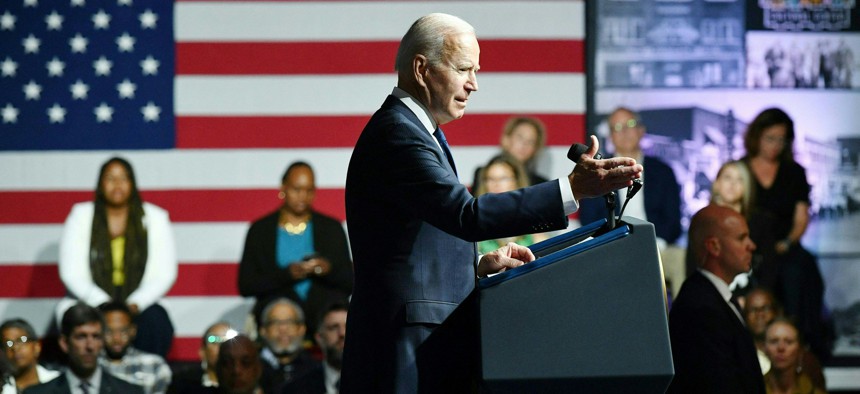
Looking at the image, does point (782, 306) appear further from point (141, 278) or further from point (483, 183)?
point (141, 278)

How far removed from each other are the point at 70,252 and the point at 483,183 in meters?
2.35

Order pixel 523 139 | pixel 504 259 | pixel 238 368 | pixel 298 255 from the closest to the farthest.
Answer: pixel 504 259 → pixel 238 368 → pixel 298 255 → pixel 523 139

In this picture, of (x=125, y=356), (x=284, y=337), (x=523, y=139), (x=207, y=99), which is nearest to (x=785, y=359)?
(x=523, y=139)

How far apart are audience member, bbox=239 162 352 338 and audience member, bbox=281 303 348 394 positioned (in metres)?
0.54

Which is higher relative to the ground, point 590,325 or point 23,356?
point 590,325

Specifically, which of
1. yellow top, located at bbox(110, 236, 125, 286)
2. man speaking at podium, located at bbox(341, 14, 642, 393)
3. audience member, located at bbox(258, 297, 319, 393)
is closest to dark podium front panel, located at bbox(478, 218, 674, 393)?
man speaking at podium, located at bbox(341, 14, 642, 393)

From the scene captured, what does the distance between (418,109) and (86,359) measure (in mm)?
3848

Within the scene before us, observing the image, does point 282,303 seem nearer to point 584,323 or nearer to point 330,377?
point 330,377

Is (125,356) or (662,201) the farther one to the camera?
(662,201)

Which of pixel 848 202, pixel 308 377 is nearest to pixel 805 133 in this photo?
pixel 848 202

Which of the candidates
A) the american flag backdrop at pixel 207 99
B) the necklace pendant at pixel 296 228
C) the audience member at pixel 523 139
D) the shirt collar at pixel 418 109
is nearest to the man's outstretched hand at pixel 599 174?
the shirt collar at pixel 418 109

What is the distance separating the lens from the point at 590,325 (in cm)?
220

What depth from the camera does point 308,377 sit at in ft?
18.2

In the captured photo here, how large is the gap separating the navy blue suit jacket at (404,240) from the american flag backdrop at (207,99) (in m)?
5.45
